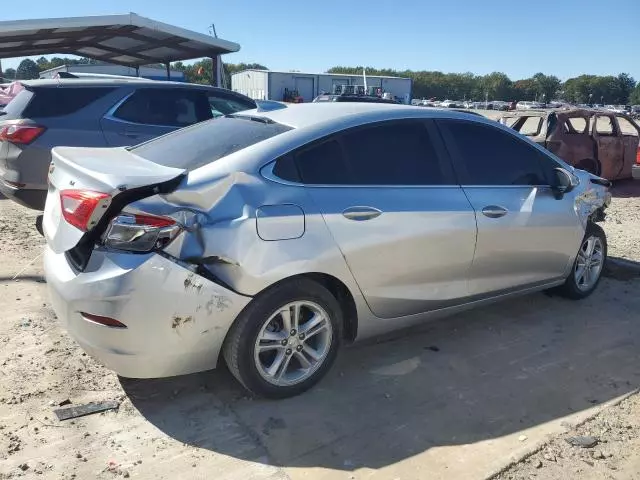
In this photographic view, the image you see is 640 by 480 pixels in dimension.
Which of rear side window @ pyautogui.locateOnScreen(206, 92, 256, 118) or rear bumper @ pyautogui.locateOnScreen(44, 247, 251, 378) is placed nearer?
rear bumper @ pyautogui.locateOnScreen(44, 247, 251, 378)

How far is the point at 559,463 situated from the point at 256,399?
64.5 inches

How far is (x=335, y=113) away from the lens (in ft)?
11.9

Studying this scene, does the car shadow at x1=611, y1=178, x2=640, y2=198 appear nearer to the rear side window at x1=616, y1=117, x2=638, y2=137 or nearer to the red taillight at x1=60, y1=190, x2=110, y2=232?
the rear side window at x1=616, y1=117, x2=638, y2=137

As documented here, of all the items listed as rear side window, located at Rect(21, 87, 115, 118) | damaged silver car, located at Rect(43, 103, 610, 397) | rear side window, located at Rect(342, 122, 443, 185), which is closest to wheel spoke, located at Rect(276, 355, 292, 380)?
damaged silver car, located at Rect(43, 103, 610, 397)

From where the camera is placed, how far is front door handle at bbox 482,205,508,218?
3.90 metres

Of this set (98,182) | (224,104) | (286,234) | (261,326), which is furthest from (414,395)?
(224,104)

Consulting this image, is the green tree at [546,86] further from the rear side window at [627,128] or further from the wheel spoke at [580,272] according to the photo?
the wheel spoke at [580,272]

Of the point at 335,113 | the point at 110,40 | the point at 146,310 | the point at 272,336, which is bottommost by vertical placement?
the point at 272,336

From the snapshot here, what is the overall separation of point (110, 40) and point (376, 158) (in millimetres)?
13604

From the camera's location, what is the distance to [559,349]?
411 cm

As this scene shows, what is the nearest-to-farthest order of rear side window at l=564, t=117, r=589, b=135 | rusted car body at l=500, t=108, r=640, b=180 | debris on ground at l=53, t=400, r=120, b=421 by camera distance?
debris on ground at l=53, t=400, r=120, b=421 → rusted car body at l=500, t=108, r=640, b=180 → rear side window at l=564, t=117, r=589, b=135

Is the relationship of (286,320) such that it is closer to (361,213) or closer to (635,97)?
(361,213)

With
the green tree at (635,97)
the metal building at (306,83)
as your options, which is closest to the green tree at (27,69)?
the metal building at (306,83)

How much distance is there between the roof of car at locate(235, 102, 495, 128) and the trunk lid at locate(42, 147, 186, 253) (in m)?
0.87
